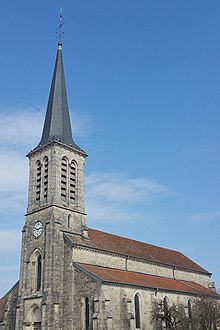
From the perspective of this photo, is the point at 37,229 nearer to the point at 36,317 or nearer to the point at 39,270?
the point at 39,270

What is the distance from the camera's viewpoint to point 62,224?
3784cm

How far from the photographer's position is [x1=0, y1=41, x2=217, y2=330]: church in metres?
33.6

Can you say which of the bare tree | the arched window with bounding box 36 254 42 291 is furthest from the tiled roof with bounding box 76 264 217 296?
the arched window with bounding box 36 254 42 291

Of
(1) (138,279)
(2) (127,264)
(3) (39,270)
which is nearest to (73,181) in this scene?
(3) (39,270)

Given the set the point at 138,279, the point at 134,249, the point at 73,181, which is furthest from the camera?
the point at 134,249

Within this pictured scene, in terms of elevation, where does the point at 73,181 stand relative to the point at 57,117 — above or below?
below

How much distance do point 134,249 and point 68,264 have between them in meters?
11.2

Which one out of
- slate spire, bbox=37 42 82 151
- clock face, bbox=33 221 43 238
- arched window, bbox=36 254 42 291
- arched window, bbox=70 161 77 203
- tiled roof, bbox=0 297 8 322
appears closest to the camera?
arched window, bbox=36 254 42 291

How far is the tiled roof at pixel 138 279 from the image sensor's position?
3491 cm

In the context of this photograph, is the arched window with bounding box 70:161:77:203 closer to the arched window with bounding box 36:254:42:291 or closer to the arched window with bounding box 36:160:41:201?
the arched window with bounding box 36:160:41:201

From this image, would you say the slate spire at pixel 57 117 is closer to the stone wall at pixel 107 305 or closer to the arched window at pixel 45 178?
the arched window at pixel 45 178

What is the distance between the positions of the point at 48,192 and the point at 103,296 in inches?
457

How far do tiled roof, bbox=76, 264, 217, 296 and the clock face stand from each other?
17.9ft

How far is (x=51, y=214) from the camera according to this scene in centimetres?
3756
